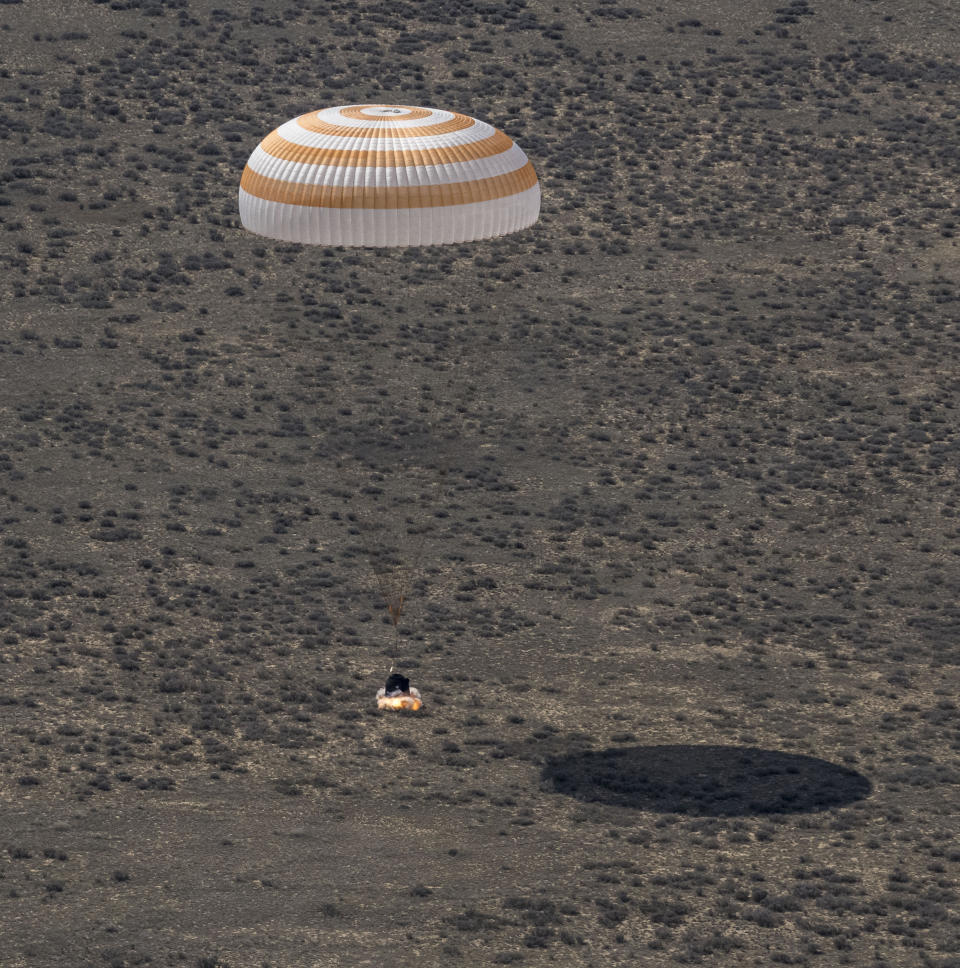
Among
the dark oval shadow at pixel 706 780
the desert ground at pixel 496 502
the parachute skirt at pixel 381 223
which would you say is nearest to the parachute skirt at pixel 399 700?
the desert ground at pixel 496 502

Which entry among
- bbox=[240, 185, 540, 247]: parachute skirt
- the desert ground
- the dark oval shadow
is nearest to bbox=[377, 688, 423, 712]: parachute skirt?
the desert ground

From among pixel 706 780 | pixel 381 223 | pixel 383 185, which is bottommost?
pixel 706 780

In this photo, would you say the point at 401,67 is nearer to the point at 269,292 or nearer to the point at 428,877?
the point at 269,292

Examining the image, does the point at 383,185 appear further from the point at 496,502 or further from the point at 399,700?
the point at 496,502

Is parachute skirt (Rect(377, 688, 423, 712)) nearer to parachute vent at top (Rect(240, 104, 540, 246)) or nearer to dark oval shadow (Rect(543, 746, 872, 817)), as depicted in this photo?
dark oval shadow (Rect(543, 746, 872, 817))

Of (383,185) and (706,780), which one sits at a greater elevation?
(383,185)

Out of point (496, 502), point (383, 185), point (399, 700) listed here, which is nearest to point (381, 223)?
point (383, 185)
